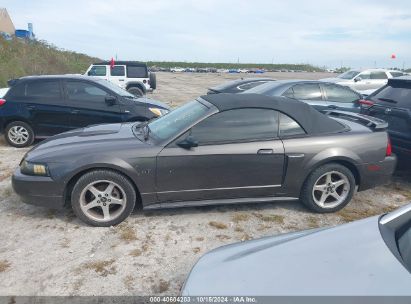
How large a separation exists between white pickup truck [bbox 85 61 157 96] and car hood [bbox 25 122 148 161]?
11.1 metres

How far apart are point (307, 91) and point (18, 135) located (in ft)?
20.8

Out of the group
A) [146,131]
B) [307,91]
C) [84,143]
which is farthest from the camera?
[307,91]

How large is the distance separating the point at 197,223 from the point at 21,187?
2037mm

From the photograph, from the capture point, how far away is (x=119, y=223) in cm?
392

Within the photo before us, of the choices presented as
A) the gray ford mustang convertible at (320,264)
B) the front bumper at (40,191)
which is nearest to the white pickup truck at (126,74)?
the front bumper at (40,191)

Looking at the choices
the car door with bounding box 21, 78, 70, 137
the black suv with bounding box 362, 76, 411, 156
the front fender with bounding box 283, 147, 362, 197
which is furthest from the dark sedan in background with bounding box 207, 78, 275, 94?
the front fender with bounding box 283, 147, 362, 197

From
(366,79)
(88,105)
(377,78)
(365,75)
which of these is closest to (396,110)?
(88,105)

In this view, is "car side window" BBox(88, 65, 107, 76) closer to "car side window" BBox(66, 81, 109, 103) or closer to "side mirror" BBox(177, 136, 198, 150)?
"car side window" BBox(66, 81, 109, 103)

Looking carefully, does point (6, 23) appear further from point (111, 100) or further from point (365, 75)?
point (111, 100)

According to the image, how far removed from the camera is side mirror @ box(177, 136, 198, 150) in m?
3.72

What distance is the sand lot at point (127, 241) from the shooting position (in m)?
2.95

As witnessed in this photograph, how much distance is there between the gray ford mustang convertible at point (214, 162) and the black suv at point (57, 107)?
271 cm

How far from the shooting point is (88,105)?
6.95m

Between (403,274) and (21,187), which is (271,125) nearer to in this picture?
(403,274)
